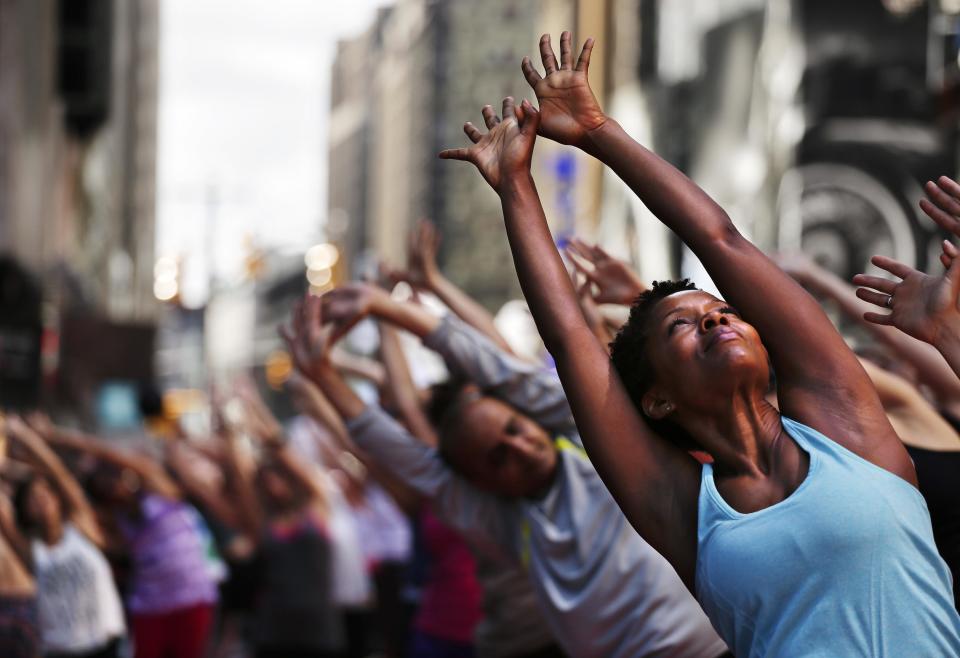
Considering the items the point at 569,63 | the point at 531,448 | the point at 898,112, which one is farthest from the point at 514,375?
the point at 898,112

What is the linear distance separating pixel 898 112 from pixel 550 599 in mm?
18208

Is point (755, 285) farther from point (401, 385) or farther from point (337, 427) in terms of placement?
point (337, 427)

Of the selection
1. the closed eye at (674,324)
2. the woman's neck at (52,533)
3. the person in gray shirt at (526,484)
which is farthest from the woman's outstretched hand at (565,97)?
the woman's neck at (52,533)

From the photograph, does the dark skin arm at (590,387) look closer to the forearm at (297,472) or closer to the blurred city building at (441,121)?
the forearm at (297,472)

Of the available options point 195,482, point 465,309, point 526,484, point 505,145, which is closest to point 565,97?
point 505,145

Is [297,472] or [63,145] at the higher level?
[63,145]

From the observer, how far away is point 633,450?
10.9ft

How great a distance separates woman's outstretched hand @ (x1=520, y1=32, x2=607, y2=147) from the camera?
342 centimetres

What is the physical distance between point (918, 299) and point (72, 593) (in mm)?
7158

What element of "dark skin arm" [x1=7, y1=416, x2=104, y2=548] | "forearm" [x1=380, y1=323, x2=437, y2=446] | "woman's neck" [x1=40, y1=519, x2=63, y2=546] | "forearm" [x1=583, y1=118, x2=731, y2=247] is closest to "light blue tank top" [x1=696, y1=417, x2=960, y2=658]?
"forearm" [x1=583, y1=118, x2=731, y2=247]

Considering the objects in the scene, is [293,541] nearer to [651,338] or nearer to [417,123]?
[651,338]

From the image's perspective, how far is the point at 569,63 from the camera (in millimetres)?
3459

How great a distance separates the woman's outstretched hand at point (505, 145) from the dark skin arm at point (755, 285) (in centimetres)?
4

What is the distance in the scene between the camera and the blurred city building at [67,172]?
17.9m
